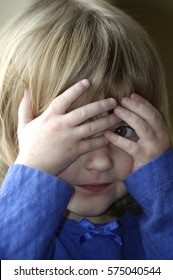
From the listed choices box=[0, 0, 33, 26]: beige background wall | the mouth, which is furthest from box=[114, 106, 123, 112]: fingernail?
box=[0, 0, 33, 26]: beige background wall

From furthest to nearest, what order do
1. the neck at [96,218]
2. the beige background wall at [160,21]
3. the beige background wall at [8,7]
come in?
the beige background wall at [160,21] → the beige background wall at [8,7] → the neck at [96,218]

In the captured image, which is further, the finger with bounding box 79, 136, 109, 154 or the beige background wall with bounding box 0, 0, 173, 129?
the beige background wall with bounding box 0, 0, 173, 129

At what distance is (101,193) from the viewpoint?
2.05 feet

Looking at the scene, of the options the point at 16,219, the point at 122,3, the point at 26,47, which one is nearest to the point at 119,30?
the point at 26,47

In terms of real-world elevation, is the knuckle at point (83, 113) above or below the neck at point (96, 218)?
above

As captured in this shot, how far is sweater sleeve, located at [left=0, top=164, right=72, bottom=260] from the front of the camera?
551mm

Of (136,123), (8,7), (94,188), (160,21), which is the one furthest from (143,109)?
(160,21)

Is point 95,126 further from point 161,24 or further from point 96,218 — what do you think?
point 161,24

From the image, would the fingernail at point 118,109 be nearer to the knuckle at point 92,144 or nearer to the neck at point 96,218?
the knuckle at point 92,144

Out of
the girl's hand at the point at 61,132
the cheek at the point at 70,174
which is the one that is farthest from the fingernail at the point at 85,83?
the cheek at the point at 70,174

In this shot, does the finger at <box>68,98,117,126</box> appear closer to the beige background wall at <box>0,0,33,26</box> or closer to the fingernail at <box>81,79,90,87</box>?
the fingernail at <box>81,79,90,87</box>

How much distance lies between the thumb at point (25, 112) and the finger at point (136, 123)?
11 centimetres

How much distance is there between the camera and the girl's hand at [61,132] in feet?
1.86

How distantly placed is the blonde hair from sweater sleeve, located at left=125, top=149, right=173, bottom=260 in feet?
0.34
